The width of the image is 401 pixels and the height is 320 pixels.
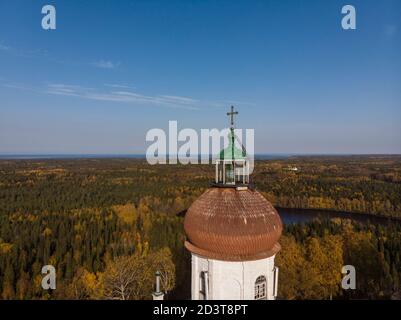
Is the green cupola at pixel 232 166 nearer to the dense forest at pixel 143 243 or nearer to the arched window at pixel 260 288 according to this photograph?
the arched window at pixel 260 288

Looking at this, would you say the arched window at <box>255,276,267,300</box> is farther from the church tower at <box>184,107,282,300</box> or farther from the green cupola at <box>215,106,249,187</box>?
the green cupola at <box>215,106,249,187</box>

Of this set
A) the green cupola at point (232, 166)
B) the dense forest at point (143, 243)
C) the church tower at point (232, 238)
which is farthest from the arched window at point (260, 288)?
the dense forest at point (143, 243)

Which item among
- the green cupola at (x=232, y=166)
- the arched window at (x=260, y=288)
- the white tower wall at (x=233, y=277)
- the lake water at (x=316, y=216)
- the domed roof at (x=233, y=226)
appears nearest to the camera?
the domed roof at (x=233, y=226)

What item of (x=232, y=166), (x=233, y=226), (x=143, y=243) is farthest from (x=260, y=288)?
(x=143, y=243)

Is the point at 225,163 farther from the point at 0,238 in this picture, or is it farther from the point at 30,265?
the point at 0,238

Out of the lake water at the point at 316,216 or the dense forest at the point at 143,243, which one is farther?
the lake water at the point at 316,216

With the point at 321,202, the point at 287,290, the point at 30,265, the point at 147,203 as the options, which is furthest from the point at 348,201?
the point at 30,265

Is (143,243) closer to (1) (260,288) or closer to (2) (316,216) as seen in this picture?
(1) (260,288)
